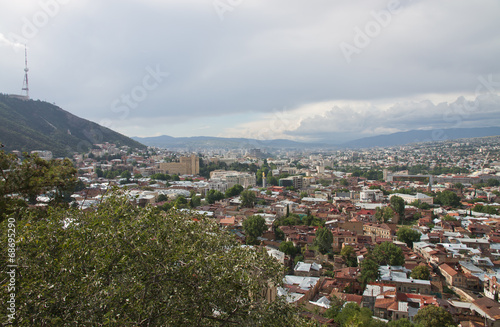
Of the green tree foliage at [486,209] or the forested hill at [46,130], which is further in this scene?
the forested hill at [46,130]

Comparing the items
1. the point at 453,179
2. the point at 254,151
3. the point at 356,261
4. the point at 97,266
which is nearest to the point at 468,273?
the point at 356,261

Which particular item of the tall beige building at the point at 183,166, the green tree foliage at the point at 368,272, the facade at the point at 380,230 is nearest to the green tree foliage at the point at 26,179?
the green tree foliage at the point at 368,272

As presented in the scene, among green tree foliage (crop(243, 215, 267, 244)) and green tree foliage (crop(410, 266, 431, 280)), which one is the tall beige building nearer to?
green tree foliage (crop(243, 215, 267, 244))

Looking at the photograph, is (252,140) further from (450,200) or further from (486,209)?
(486,209)

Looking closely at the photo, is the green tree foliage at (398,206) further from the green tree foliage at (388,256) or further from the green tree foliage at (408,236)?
the green tree foliage at (388,256)

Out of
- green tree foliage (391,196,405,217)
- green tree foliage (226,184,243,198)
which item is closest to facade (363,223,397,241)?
green tree foliage (391,196,405,217)

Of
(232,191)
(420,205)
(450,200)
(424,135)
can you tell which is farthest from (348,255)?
(424,135)
